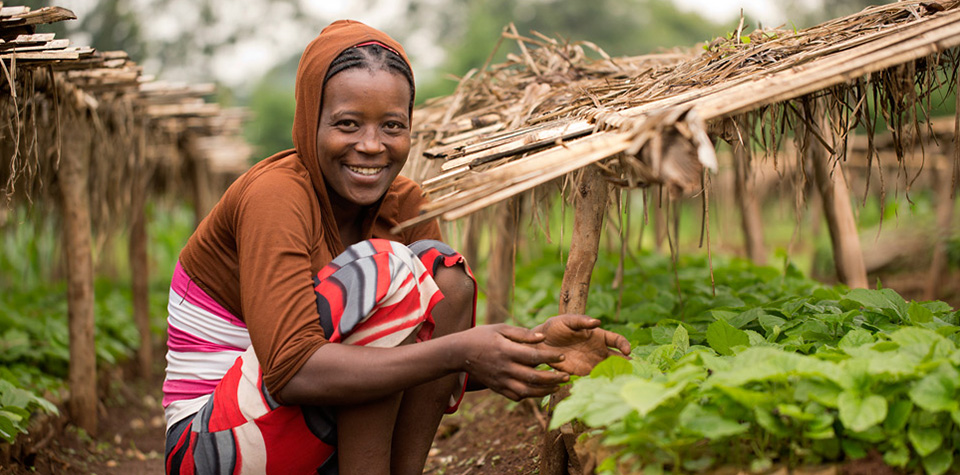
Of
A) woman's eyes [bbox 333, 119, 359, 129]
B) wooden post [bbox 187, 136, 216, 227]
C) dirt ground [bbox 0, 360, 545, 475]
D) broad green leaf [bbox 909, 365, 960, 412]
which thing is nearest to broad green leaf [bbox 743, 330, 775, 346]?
broad green leaf [bbox 909, 365, 960, 412]

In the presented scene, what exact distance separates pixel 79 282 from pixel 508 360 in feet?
10.2

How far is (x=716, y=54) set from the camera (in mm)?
2617

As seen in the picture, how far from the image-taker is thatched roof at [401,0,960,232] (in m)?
1.71

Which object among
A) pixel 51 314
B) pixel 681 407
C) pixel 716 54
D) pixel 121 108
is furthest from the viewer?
A: pixel 51 314

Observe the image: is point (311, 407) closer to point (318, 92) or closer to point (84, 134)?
point (318, 92)

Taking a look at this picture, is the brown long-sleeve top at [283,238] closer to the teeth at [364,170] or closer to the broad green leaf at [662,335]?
the teeth at [364,170]

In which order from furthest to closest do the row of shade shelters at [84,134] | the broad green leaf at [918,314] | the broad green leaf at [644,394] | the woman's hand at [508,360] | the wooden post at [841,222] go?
the wooden post at [841,222] → the row of shade shelters at [84,134] → the broad green leaf at [918,314] → the woman's hand at [508,360] → the broad green leaf at [644,394]

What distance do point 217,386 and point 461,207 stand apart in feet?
2.94

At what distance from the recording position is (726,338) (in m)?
2.15

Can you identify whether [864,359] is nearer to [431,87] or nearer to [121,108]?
[121,108]

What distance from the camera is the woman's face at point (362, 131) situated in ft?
6.93

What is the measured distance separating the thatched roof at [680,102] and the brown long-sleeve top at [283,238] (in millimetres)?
342

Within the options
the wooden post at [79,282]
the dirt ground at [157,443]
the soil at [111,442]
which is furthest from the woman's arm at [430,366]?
the wooden post at [79,282]

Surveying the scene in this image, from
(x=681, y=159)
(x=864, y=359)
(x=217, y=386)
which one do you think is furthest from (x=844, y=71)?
(x=217, y=386)
